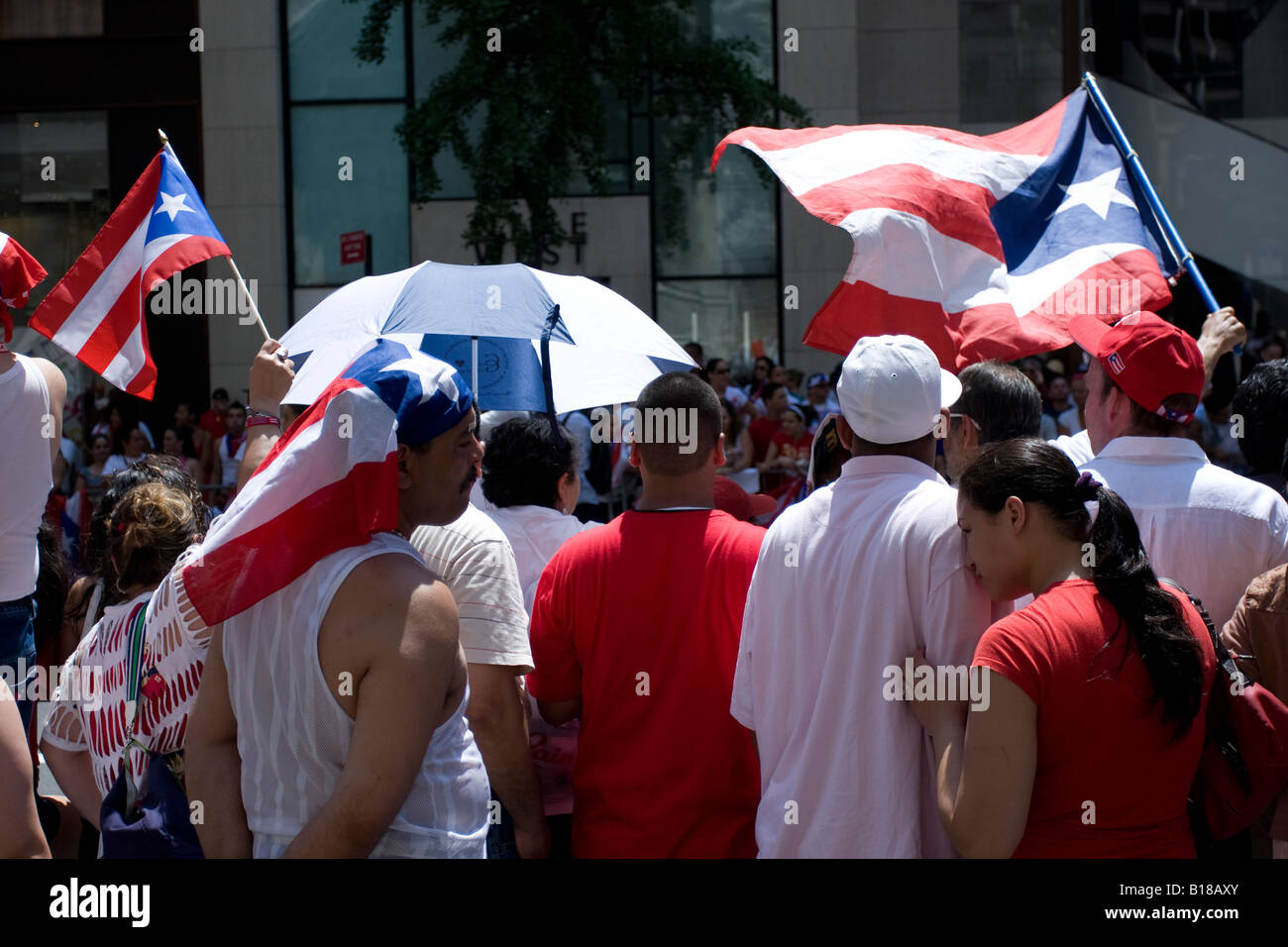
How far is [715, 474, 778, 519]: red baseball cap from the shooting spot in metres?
4.64

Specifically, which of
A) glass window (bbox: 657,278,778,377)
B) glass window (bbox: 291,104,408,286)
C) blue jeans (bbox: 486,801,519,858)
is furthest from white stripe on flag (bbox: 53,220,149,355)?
glass window (bbox: 291,104,408,286)

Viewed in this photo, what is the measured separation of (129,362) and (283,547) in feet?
7.62

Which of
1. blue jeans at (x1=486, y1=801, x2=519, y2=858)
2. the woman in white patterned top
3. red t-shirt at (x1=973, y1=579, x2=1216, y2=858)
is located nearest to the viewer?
red t-shirt at (x1=973, y1=579, x2=1216, y2=858)

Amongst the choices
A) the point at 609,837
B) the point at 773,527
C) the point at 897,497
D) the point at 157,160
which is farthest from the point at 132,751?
the point at 157,160

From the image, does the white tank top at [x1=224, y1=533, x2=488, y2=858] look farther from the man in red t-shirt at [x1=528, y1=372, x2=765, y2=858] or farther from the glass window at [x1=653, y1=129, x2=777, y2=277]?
the glass window at [x1=653, y1=129, x2=777, y2=277]

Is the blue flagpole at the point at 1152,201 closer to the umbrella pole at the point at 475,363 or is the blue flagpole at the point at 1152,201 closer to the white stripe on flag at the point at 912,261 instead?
the white stripe on flag at the point at 912,261

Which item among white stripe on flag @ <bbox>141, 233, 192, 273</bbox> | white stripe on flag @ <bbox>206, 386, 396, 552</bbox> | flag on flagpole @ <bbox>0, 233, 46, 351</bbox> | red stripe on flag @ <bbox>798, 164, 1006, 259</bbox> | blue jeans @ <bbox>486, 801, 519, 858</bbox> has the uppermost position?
red stripe on flag @ <bbox>798, 164, 1006, 259</bbox>

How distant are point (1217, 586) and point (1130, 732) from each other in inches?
42.5

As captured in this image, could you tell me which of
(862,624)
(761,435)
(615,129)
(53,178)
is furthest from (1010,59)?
(862,624)

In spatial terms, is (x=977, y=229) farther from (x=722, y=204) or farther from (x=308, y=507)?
(x=722, y=204)

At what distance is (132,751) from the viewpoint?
2.81m

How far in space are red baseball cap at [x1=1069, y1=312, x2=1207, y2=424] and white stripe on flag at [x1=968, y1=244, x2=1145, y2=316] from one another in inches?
37.7

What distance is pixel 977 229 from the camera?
4570 mm

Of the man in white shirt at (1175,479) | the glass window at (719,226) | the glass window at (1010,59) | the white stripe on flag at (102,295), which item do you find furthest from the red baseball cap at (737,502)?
the glass window at (1010,59)
